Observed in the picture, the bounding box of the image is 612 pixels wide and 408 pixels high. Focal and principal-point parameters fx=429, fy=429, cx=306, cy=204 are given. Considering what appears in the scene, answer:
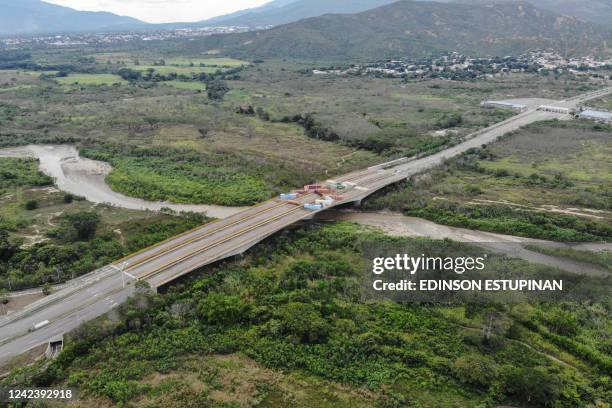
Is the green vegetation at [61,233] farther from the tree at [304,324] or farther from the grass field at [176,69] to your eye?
the grass field at [176,69]

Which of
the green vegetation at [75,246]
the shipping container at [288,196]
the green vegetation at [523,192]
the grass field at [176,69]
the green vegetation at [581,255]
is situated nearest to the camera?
the green vegetation at [75,246]

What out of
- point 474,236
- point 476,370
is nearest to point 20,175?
point 474,236

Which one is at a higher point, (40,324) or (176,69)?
(176,69)

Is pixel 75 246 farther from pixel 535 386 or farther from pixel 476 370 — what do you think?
pixel 535 386

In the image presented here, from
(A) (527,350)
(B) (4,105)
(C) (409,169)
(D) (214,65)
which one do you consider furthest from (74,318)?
(D) (214,65)

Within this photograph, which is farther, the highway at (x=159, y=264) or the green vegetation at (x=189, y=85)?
the green vegetation at (x=189, y=85)

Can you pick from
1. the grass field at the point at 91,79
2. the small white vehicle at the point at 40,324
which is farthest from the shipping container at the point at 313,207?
the grass field at the point at 91,79
